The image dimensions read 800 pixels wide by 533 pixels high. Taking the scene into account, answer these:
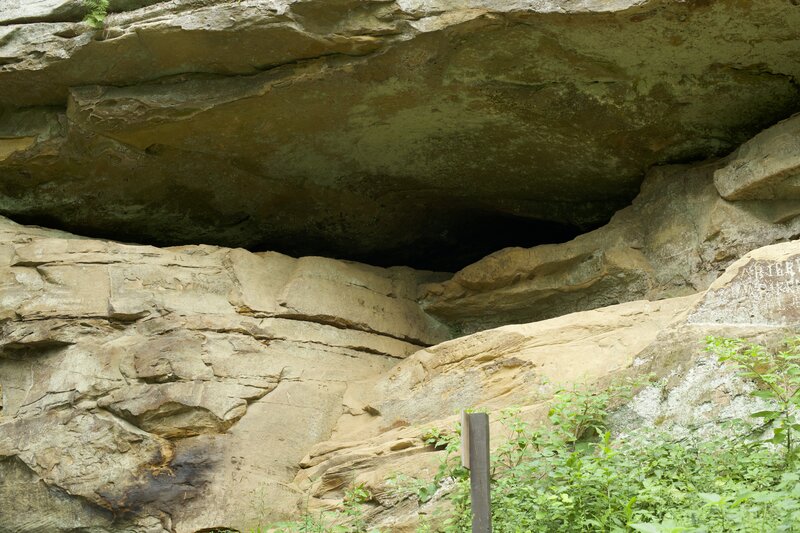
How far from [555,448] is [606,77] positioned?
3.26 m

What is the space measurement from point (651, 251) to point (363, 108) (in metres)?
2.63

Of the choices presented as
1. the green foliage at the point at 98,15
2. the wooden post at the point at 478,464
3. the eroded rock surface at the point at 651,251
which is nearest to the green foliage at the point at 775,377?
the wooden post at the point at 478,464

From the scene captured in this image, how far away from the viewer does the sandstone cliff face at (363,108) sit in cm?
704

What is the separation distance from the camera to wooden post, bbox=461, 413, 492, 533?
13.9ft

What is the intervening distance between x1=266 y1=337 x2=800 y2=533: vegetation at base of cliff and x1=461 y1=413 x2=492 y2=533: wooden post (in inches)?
28.3

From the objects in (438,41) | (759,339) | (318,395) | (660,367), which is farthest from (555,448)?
(438,41)

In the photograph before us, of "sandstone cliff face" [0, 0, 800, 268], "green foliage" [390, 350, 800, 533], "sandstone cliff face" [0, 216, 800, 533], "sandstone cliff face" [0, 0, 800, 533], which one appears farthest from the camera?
"sandstone cliff face" [0, 0, 800, 268]

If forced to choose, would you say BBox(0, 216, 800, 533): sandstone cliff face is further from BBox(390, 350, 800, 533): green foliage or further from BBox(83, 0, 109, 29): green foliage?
BBox(83, 0, 109, 29): green foliage

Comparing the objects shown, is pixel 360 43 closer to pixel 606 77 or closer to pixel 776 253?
pixel 606 77

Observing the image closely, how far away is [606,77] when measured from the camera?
7434 millimetres

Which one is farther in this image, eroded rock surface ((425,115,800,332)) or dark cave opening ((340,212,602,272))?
dark cave opening ((340,212,602,272))

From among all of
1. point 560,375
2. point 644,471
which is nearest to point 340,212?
point 560,375

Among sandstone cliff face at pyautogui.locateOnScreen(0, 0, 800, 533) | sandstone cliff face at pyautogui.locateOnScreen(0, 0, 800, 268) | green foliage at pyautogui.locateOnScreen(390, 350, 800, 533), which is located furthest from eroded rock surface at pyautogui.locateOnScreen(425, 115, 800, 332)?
Result: green foliage at pyautogui.locateOnScreen(390, 350, 800, 533)

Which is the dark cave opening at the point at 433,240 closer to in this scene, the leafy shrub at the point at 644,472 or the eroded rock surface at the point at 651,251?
the eroded rock surface at the point at 651,251
